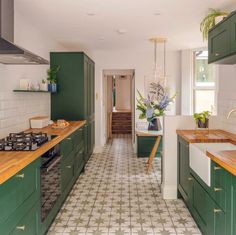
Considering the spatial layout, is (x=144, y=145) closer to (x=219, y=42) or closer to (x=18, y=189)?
(x=219, y=42)

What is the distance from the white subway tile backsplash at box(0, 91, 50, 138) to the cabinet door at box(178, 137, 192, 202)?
208 centimetres

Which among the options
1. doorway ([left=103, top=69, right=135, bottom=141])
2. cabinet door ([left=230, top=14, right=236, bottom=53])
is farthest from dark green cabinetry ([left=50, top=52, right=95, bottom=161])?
cabinet door ([left=230, top=14, right=236, bottom=53])

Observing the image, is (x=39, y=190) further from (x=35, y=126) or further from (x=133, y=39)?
(x=133, y=39)

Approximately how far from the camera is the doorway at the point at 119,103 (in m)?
8.36

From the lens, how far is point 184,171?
12.0 ft

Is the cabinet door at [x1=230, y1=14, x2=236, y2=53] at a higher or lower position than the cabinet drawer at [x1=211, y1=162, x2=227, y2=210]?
higher

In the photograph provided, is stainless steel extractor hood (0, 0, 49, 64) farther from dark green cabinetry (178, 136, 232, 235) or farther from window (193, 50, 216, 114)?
window (193, 50, 216, 114)

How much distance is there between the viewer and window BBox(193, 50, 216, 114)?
7.11 metres

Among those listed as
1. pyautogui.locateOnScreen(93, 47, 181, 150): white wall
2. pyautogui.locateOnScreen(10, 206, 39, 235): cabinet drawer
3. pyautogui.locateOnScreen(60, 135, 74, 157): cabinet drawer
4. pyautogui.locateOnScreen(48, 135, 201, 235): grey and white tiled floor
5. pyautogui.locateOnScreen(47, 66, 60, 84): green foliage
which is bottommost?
pyautogui.locateOnScreen(48, 135, 201, 235): grey and white tiled floor

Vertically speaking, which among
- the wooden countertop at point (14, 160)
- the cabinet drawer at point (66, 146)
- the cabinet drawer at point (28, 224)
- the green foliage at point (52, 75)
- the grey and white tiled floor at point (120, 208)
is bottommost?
the grey and white tiled floor at point (120, 208)

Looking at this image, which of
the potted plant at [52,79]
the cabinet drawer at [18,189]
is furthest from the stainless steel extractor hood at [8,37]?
the potted plant at [52,79]

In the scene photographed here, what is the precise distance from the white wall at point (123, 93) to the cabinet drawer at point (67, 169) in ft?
31.2

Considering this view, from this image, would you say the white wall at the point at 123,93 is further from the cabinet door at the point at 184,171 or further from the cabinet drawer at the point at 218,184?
the cabinet drawer at the point at 218,184

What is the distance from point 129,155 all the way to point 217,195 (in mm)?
4912
